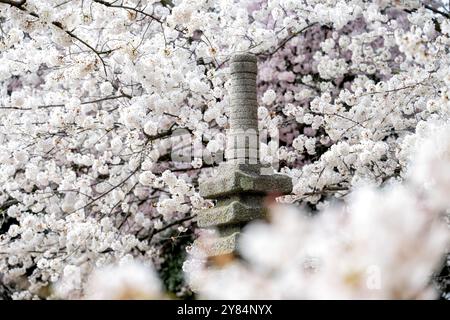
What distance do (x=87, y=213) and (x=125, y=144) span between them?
97 cm

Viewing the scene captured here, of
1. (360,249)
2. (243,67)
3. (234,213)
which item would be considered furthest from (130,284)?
(243,67)

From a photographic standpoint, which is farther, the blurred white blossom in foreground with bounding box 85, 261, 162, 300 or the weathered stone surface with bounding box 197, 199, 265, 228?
the weathered stone surface with bounding box 197, 199, 265, 228

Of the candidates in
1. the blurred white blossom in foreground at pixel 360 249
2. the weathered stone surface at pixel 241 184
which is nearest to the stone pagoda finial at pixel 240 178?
the weathered stone surface at pixel 241 184

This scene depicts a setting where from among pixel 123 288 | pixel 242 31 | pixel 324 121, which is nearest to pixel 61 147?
pixel 242 31

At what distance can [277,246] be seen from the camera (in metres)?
1.26

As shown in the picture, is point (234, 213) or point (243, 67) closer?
point (234, 213)

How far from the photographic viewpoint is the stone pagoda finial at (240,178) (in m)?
4.89

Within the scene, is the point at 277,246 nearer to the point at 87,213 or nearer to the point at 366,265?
the point at 366,265

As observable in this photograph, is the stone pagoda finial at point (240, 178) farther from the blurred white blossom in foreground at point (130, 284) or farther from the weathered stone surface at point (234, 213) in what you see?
the blurred white blossom in foreground at point (130, 284)

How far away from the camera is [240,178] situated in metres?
4.90

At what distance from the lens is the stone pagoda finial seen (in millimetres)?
4895

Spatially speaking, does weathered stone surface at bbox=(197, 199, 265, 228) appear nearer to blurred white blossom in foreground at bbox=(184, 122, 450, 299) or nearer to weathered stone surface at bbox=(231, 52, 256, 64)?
weathered stone surface at bbox=(231, 52, 256, 64)

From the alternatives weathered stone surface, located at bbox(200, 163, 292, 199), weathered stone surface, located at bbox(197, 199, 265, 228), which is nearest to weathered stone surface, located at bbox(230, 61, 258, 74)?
weathered stone surface, located at bbox(200, 163, 292, 199)

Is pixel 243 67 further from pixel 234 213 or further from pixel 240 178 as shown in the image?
pixel 234 213
